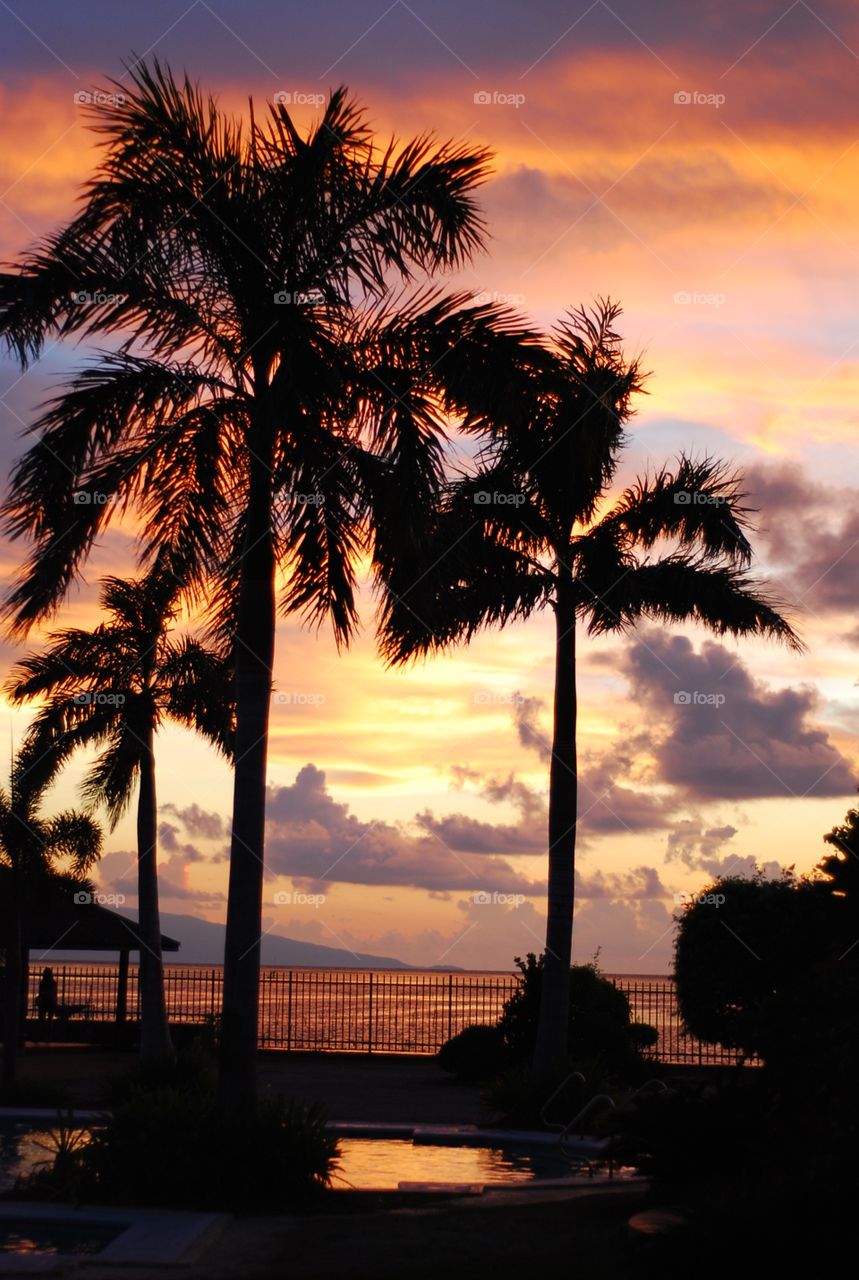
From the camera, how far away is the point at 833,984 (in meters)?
10.8

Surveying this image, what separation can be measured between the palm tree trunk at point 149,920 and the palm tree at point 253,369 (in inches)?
591

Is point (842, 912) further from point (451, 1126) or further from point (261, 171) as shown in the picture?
point (261, 171)

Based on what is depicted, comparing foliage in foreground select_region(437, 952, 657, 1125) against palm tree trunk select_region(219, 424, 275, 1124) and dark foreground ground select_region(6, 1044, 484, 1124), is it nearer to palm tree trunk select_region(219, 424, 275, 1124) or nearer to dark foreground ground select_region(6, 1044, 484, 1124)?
dark foreground ground select_region(6, 1044, 484, 1124)

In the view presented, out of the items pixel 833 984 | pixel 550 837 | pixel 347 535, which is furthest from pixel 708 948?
pixel 833 984

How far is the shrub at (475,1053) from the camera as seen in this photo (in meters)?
28.7

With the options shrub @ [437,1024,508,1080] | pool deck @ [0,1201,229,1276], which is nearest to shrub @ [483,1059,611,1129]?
shrub @ [437,1024,508,1080]

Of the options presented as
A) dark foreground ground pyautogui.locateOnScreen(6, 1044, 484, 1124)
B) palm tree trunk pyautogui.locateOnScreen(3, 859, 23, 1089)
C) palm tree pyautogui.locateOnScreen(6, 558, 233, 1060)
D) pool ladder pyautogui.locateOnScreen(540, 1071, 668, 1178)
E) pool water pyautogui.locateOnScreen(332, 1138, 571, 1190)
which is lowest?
dark foreground ground pyautogui.locateOnScreen(6, 1044, 484, 1124)

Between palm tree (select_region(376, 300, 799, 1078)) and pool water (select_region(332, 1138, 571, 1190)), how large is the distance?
3.16m

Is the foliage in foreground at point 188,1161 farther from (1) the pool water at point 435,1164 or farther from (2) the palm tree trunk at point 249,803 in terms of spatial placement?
(1) the pool water at point 435,1164

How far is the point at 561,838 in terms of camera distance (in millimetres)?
22812

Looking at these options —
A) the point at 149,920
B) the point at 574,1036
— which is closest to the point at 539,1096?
the point at 574,1036

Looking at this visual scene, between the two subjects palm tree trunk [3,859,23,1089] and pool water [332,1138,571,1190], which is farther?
palm tree trunk [3,859,23,1089]

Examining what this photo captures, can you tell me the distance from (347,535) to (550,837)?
919cm

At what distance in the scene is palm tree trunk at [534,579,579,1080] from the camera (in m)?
22.4
